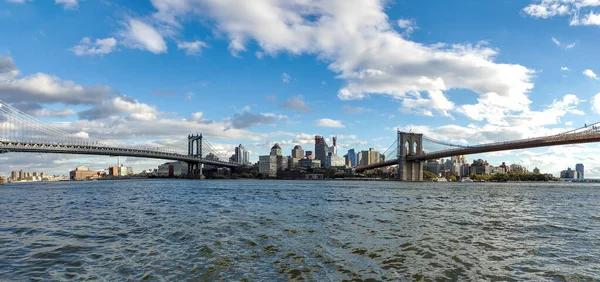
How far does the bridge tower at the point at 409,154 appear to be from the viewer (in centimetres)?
10538

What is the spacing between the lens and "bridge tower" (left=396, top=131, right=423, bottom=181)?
346ft

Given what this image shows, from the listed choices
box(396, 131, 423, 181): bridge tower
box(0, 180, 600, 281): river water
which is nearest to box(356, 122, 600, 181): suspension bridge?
box(396, 131, 423, 181): bridge tower

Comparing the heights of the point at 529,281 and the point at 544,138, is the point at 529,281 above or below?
below

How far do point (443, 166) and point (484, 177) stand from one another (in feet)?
161

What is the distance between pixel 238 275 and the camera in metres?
7.02

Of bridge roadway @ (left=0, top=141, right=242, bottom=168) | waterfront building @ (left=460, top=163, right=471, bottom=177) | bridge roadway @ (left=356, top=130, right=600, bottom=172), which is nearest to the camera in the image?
bridge roadway @ (left=356, top=130, right=600, bottom=172)

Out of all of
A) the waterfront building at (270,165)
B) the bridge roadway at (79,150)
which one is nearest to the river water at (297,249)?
the bridge roadway at (79,150)

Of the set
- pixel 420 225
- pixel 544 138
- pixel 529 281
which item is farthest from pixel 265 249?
pixel 544 138

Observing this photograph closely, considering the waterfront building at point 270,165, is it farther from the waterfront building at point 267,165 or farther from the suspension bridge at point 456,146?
the suspension bridge at point 456,146

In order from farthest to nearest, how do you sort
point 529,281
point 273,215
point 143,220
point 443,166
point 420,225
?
point 443,166 < point 273,215 < point 143,220 < point 420,225 < point 529,281

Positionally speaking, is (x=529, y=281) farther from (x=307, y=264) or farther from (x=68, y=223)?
(x=68, y=223)

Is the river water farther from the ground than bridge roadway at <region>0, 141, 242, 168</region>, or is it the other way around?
bridge roadway at <region>0, 141, 242, 168</region>

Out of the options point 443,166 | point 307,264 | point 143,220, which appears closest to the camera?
point 307,264

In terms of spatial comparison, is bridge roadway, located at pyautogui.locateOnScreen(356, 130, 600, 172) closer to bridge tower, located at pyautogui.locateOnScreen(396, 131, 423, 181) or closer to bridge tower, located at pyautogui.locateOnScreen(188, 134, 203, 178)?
bridge tower, located at pyautogui.locateOnScreen(396, 131, 423, 181)
